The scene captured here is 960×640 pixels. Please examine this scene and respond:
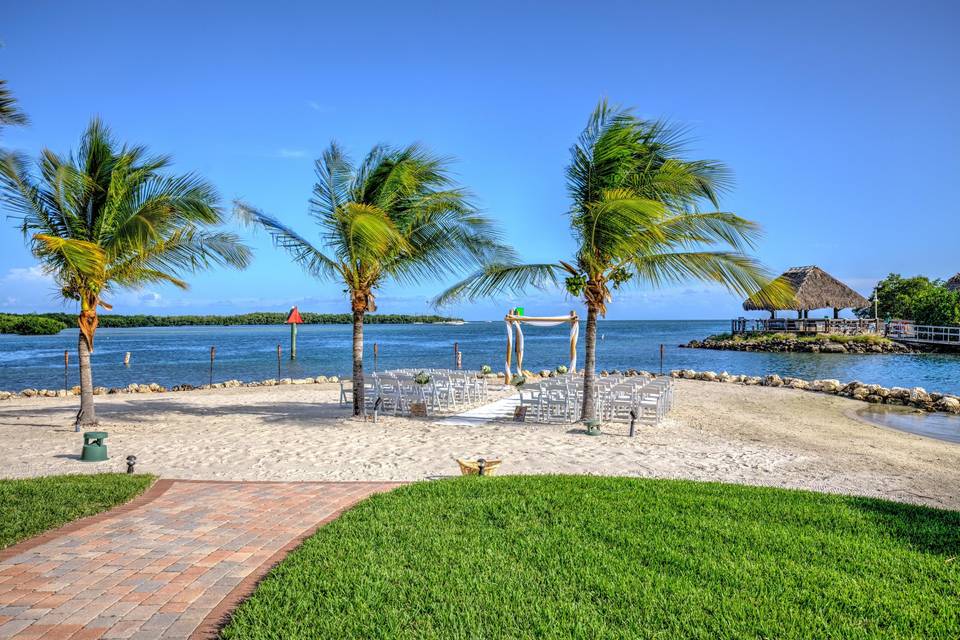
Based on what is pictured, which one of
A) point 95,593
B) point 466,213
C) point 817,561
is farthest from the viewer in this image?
point 466,213

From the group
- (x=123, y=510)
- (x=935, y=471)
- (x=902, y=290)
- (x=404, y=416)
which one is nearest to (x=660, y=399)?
(x=935, y=471)

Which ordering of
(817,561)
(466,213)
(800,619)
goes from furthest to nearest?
(466,213)
(817,561)
(800,619)

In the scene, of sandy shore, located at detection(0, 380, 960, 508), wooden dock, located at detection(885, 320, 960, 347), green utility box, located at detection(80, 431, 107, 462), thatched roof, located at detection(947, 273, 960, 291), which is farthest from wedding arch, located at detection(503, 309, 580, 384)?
thatched roof, located at detection(947, 273, 960, 291)

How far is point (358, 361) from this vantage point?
1112 centimetres

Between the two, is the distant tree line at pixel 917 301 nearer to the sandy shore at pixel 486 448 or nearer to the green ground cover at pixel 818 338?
the green ground cover at pixel 818 338

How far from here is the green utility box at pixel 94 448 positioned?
7.72 m

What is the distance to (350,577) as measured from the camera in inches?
142

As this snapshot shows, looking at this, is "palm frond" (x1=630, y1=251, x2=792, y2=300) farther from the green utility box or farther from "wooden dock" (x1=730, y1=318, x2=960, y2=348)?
"wooden dock" (x1=730, y1=318, x2=960, y2=348)

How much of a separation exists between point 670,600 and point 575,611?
23.1 inches

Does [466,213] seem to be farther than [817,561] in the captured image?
Yes

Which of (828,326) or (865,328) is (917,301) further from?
(828,326)

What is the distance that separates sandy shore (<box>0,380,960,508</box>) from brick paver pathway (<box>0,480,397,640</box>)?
51.9 inches

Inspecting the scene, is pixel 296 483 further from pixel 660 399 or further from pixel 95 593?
pixel 660 399

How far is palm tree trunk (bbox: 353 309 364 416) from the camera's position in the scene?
1089 cm
